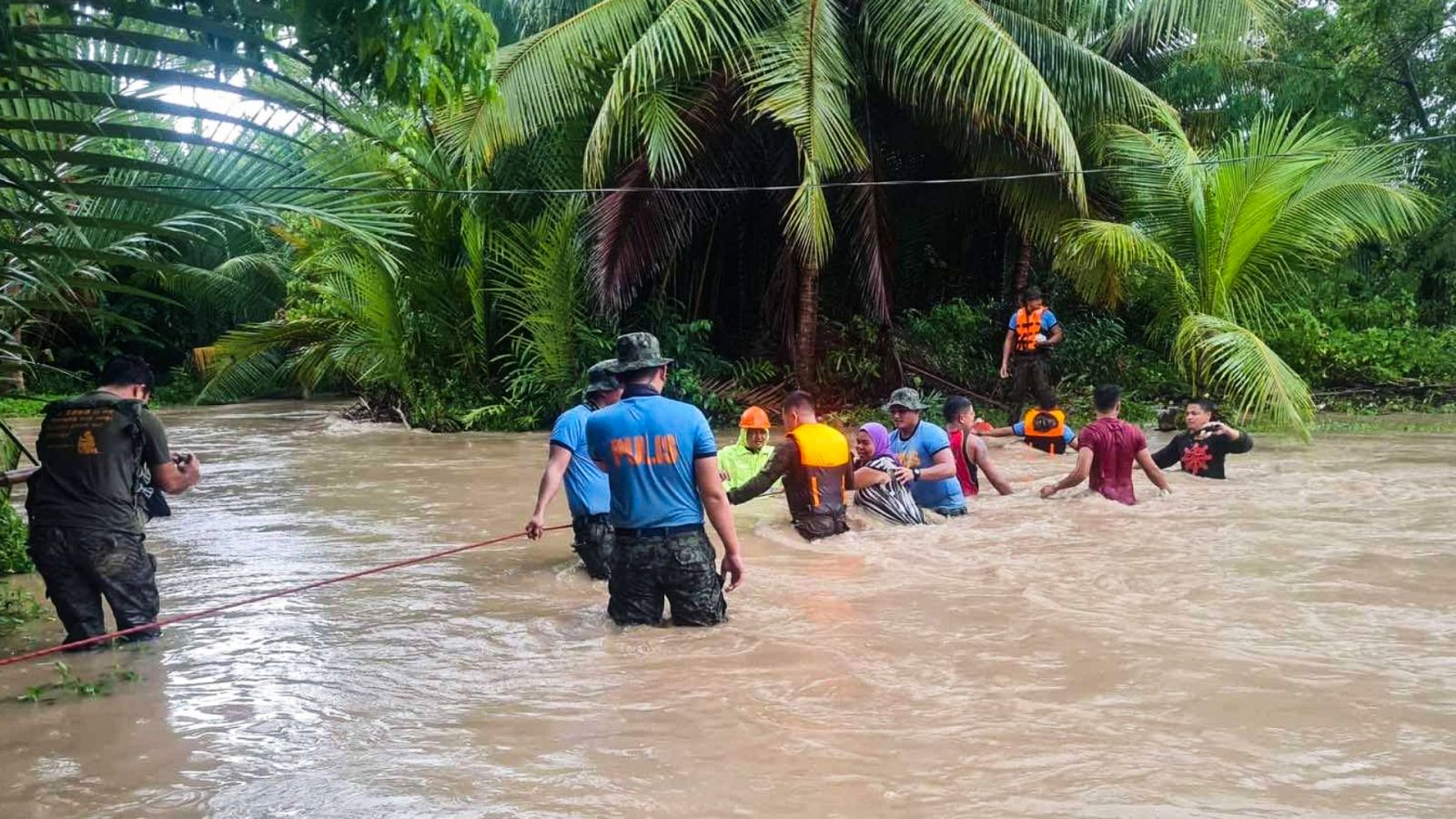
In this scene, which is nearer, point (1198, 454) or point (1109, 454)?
point (1109, 454)

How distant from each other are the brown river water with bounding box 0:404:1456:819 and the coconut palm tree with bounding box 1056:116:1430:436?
15.0ft

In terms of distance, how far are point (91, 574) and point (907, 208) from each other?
621 inches

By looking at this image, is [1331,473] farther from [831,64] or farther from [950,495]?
[831,64]

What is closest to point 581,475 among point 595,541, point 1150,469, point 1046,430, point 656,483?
point 595,541

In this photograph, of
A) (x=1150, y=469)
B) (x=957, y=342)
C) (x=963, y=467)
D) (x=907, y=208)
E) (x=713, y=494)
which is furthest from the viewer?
(x=907, y=208)

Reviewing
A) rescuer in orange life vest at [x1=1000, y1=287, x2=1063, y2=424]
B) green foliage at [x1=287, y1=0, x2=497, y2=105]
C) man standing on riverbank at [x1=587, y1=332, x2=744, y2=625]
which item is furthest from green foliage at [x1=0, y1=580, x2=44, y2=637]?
rescuer in orange life vest at [x1=1000, y1=287, x2=1063, y2=424]

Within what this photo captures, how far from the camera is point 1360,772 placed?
4367 mm

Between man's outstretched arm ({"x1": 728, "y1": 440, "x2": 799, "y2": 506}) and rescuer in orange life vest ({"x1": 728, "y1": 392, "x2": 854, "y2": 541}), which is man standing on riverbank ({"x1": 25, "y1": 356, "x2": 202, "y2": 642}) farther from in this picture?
rescuer in orange life vest ({"x1": 728, "y1": 392, "x2": 854, "y2": 541})

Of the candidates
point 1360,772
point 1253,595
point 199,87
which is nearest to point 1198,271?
point 1253,595

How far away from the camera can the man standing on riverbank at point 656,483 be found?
5.82 m

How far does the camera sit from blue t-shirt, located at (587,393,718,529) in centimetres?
582

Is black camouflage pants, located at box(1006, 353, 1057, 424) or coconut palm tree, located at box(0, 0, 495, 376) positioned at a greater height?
coconut palm tree, located at box(0, 0, 495, 376)

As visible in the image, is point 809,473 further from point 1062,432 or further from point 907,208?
point 907,208

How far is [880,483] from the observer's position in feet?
28.7
